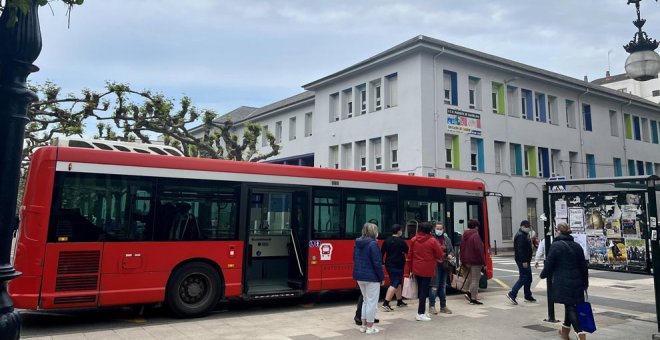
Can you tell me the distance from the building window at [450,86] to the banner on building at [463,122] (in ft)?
2.36

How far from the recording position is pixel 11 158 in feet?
9.24

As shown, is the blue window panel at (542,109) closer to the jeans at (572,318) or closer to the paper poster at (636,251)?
the paper poster at (636,251)

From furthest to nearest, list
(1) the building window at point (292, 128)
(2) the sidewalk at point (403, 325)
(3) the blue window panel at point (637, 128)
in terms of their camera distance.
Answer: (3) the blue window panel at point (637, 128) → (1) the building window at point (292, 128) → (2) the sidewalk at point (403, 325)

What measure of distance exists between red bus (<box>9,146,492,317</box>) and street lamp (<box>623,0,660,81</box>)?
5001 mm

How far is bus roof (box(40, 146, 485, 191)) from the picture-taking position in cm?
784

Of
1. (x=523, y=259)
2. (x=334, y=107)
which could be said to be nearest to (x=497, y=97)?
(x=334, y=107)

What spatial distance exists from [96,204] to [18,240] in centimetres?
130

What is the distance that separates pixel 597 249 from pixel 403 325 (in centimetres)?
392

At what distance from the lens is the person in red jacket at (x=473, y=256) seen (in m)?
10.1

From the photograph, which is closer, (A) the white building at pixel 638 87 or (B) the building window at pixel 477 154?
(B) the building window at pixel 477 154

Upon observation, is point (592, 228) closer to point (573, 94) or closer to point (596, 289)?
point (596, 289)

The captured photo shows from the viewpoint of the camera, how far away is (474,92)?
90.5 ft

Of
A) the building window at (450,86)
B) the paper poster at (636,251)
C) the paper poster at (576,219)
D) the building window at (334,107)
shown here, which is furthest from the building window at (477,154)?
the paper poster at (636,251)

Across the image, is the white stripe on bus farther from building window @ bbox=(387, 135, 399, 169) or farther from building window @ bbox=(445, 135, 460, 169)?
building window @ bbox=(445, 135, 460, 169)
